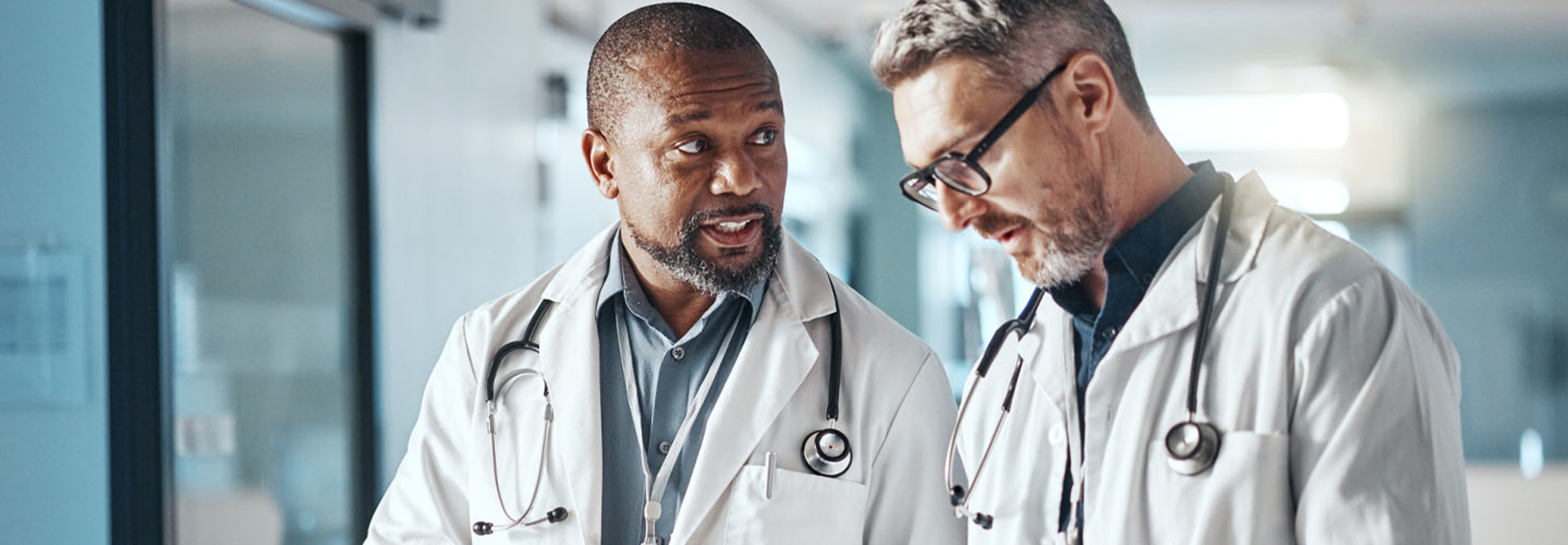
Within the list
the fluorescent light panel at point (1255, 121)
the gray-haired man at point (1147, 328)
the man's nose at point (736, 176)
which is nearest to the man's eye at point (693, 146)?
the man's nose at point (736, 176)

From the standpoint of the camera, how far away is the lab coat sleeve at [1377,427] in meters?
1.07

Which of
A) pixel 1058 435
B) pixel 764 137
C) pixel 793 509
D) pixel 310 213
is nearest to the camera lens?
pixel 1058 435

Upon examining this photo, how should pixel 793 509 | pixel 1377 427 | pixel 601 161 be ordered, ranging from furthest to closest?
pixel 601 161, pixel 793 509, pixel 1377 427

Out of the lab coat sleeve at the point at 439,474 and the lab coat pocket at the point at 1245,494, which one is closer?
the lab coat pocket at the point at 1245,494

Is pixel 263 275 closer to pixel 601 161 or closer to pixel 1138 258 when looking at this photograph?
pixel 601 161

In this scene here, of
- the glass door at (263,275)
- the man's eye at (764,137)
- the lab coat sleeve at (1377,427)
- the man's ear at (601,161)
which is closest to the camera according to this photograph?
the lab coat sleeve at (1377,427)

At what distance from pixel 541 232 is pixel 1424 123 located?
240 inches

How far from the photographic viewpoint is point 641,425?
1609 mm

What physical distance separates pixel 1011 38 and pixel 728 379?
553 millimetres

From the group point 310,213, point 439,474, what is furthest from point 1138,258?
point 310,213

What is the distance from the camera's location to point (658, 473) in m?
1.57

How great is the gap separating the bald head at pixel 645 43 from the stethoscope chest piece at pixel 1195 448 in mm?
715

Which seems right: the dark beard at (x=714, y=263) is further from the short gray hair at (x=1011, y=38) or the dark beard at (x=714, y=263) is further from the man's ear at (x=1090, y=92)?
the man's ear at (x=1090, y=92)

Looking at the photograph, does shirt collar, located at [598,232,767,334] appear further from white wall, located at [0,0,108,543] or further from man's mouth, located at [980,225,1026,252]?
white wall, located at [0,0,108,543]
